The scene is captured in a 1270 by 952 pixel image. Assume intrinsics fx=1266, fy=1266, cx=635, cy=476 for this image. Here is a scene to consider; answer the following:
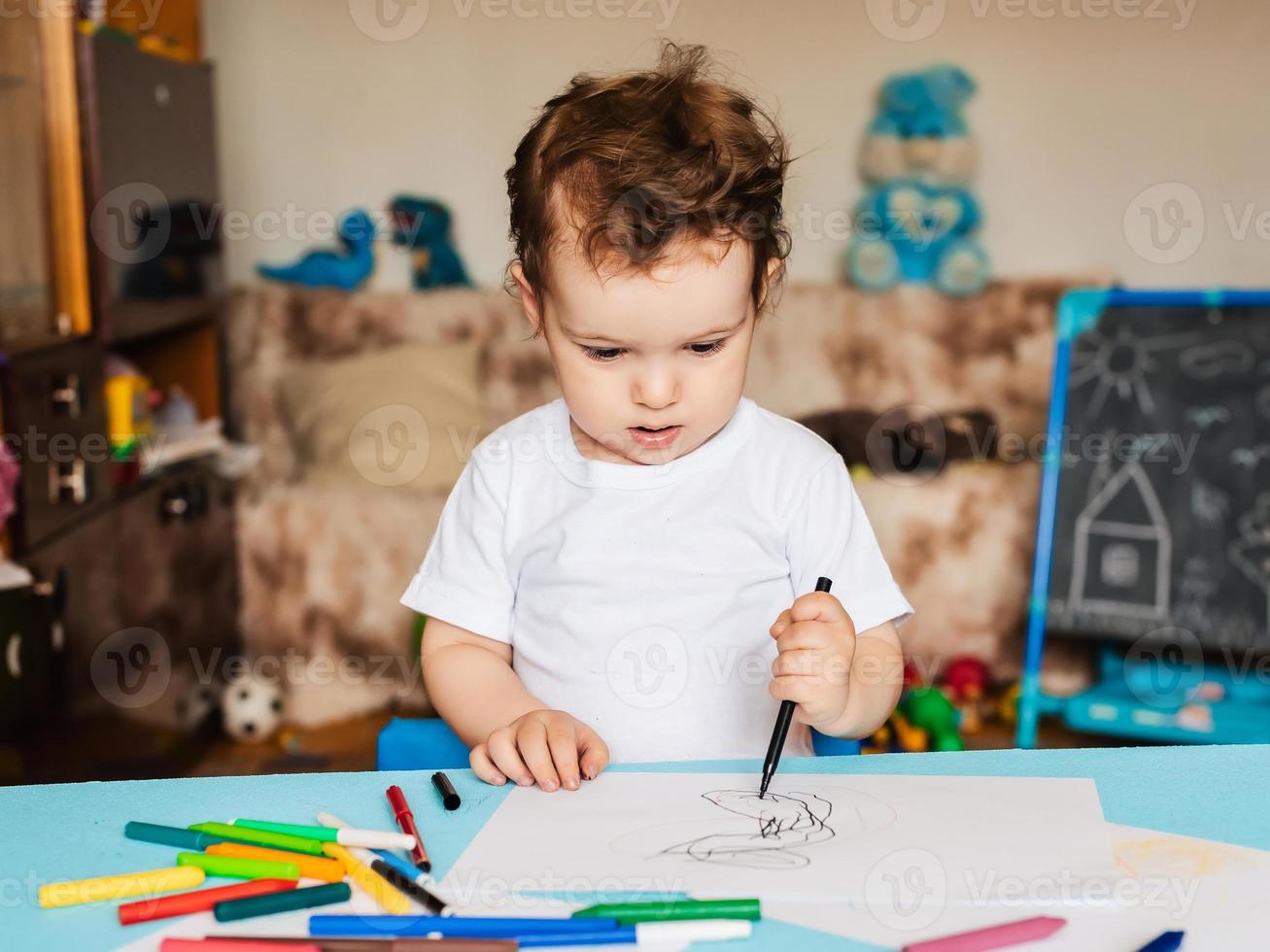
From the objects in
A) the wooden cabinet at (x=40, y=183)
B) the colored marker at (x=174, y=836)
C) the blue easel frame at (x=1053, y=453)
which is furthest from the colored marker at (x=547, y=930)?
the blue easel frame at (x=1053, y=453)

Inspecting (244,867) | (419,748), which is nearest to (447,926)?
(244,867)

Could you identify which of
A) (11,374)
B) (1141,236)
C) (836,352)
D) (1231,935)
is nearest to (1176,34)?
(1141,236)

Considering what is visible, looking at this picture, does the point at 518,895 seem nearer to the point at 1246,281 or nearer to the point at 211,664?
the point at 211,664

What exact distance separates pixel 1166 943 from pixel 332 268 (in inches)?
97.1

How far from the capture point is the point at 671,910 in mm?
608

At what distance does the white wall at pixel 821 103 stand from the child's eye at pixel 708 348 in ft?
5.80

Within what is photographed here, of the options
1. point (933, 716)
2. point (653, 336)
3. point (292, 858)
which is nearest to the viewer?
point (292, 858)

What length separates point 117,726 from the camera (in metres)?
2.01

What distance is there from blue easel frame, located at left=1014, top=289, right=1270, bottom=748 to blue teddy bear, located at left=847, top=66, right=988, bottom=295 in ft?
0.85

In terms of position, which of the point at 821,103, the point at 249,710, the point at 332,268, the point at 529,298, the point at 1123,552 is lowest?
the point at 249,710

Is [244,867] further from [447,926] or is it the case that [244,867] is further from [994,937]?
[994,937]

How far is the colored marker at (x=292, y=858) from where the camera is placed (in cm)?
67

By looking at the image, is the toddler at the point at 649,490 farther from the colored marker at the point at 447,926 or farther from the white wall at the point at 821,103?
the white wall at the point at 821,103

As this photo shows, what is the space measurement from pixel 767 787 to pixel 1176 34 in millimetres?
2400
